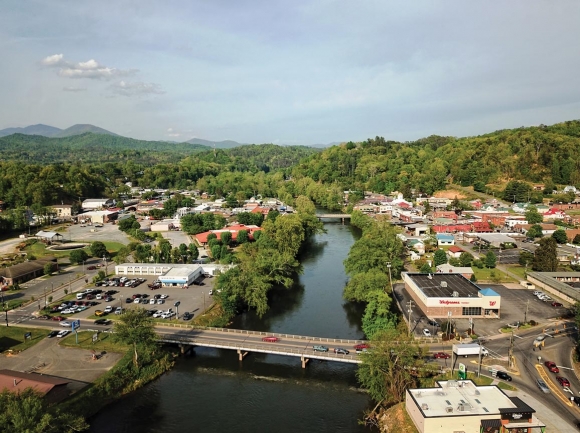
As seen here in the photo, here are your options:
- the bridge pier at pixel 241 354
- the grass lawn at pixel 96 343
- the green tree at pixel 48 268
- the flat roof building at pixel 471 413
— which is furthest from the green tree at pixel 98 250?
the flat roof building at pixel 471 413

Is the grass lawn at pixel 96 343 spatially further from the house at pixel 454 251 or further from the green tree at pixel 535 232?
the green tree at pixel 535 232

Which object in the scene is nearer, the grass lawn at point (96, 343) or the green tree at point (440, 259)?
the grass lawn at point (96, 343)

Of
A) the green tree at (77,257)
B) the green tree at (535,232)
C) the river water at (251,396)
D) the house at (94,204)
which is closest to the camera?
the river water at (251,396)

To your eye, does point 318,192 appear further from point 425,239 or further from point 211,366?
point 211,366

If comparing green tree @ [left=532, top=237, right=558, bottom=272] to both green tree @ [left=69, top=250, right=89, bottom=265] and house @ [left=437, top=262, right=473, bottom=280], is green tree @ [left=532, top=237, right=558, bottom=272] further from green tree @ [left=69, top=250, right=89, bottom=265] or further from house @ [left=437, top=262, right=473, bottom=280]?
green tree @ [left=69, top=250, right=89, bottom=265]

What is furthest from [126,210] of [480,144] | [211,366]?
[480,144]

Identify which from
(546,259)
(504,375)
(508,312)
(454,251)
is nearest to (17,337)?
(504,375)
